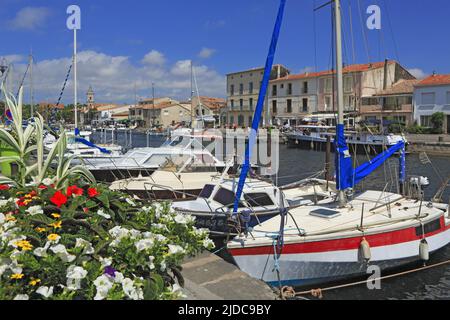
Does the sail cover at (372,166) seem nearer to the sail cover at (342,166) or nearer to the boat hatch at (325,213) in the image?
the sail cover at (342,166)

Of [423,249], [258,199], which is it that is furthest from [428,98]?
[258,199]

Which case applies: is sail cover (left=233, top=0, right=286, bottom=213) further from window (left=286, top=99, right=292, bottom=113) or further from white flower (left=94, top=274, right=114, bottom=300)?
window (left=286, top=99, right=292, bottom=113)

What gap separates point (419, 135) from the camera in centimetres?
4600

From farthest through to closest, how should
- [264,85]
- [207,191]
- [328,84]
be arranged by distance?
[328,84] → [207,191] → [264,85]

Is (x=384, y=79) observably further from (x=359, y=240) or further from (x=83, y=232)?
(x=83, y=232)

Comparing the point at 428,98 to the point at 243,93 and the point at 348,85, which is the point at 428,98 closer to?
the point at 348,85

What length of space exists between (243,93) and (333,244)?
2921 inches

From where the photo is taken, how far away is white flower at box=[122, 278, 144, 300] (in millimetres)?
2970

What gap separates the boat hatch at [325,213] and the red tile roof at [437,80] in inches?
1791

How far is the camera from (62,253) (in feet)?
10.3

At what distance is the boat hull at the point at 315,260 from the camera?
8.80 m

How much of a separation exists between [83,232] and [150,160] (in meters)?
14.0

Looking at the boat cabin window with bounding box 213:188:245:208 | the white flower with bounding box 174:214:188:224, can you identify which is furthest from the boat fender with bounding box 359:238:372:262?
the white flower with bounding box 174:214:188:224
